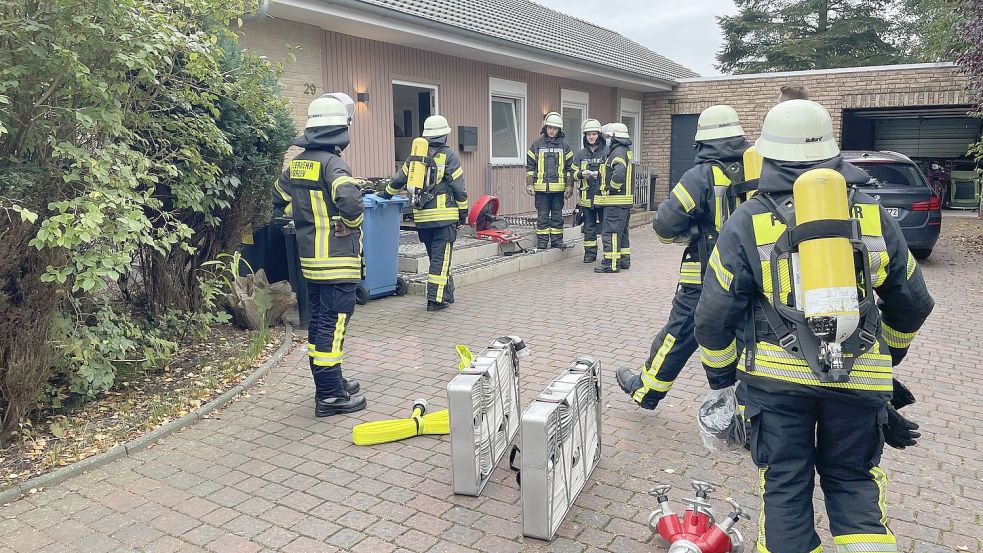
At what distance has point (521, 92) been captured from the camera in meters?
14.2

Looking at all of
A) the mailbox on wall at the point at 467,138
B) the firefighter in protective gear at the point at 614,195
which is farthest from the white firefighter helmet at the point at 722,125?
the mailbox on wall at the point at 467,138

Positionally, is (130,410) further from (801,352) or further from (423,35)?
(423,35)

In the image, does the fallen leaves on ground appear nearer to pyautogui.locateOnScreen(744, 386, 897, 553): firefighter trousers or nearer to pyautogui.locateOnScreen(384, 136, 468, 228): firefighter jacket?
pyautogui.locateOnScreen(384, 136, 468, 228): firefighter jacket

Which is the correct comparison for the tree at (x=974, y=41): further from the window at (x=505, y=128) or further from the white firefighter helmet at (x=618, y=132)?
the window at (x=505, y=128)

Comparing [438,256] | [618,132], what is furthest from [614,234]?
[438,256]

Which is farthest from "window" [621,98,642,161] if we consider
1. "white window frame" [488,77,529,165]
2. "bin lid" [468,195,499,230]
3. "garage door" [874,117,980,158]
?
"garage door" [874,117,980,158]

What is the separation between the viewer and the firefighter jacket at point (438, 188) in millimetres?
7406

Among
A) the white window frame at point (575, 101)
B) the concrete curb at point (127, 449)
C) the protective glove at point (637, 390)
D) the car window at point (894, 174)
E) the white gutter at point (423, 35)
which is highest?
the white gutter at point (423, 35)

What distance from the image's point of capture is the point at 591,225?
10.9 meters

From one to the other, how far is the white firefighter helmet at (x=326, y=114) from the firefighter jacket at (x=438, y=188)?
264 centimetres

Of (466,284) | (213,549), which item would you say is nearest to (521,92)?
(466,284)

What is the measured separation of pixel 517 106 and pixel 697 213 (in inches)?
424

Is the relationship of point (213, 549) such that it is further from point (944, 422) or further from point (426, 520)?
point (944, 422)

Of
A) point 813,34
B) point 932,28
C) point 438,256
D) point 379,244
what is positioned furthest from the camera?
point 813,34
